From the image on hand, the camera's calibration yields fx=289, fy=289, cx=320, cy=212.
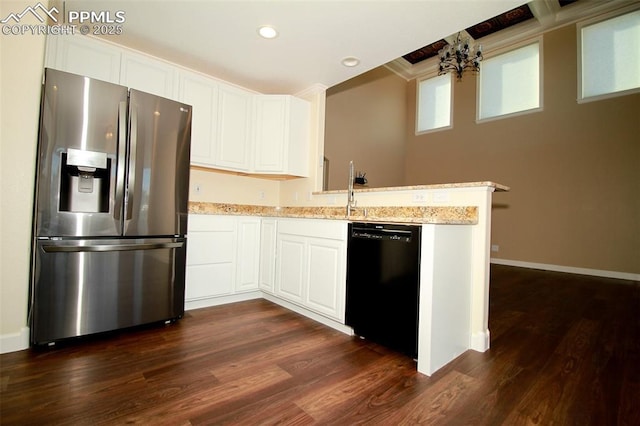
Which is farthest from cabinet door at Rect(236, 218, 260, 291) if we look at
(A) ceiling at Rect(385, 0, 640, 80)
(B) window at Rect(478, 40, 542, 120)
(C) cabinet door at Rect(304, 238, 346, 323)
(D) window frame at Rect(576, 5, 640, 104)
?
(D) window frame at Rect(576, 5, 640, 104)

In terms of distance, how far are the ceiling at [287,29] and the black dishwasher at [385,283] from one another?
1.59 m

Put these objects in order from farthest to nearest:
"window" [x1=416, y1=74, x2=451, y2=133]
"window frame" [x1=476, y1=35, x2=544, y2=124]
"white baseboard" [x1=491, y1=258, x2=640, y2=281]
→ "window" [x1=416, y1=74, x2=451, y2=133] < "window frame" [x1=476, y1=35, x2=544, y2=124] < "white baseboard" [x1=491, y1=258, x2=640, y2=281]

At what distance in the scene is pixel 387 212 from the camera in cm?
275

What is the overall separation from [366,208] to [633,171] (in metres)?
4.67

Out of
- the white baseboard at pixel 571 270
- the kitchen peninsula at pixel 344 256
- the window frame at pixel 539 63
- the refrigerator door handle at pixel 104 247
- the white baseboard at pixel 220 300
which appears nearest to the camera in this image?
the kitchen peninsula at pixel 344 256

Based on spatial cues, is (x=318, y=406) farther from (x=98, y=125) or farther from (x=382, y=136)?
(x=382, y=136)

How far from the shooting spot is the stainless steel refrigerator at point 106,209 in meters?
1.86

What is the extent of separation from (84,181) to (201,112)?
1.38m

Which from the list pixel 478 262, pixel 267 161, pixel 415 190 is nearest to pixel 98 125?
pixel 267 161

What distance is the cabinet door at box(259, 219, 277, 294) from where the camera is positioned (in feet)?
9.77

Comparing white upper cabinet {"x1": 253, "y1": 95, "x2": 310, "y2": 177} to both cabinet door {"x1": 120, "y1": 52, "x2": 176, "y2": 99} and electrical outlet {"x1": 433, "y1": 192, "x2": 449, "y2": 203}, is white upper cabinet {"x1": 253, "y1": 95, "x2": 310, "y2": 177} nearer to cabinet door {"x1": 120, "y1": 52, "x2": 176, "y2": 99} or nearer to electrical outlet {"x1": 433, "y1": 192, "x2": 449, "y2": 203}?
cabinet door {"x1": 120, "y1": 52, "x2": 176, "y2": 99}

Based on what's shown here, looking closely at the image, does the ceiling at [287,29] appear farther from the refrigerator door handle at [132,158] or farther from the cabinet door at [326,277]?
the cabinet door at [326,277]

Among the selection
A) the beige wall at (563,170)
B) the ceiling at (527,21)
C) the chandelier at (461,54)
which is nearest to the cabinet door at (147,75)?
the chandelier at (461,54)

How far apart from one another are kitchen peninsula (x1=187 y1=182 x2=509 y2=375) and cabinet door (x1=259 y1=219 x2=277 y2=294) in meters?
0.01
